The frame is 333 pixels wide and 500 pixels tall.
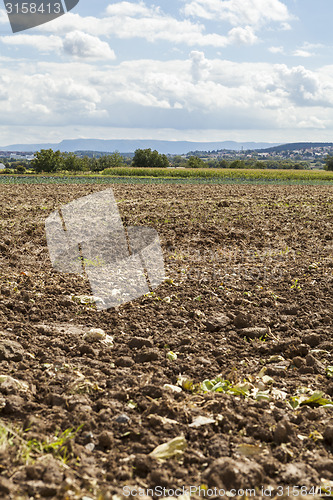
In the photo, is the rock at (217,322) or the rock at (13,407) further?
the rock at (217,322)

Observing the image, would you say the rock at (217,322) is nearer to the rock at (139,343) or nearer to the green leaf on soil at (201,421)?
the rock at (139,343)

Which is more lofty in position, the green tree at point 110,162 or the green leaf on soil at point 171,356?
the green tree at point 110,162

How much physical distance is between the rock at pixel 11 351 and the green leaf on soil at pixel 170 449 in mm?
1959

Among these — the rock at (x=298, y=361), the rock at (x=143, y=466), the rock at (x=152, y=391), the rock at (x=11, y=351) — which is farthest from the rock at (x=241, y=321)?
the rock at (x=143, y=466)

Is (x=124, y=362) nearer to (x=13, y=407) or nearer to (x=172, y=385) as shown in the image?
(x=172, y=385)

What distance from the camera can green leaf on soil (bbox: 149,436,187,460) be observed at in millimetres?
2848

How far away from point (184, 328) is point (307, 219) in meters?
11.0

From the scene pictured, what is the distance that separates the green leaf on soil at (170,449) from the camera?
2.85 meters

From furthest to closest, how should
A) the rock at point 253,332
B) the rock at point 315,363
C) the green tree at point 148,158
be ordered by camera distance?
the green tree at point 148,158
the rock at point 253,332
the rock at point 315,363

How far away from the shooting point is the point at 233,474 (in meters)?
2.62

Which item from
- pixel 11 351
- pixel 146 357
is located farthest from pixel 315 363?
pixel 11 351

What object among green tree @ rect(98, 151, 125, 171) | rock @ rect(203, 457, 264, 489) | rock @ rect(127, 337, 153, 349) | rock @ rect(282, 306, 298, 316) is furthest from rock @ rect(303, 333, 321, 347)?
green tree @ rect(98, 151, 125, 171)

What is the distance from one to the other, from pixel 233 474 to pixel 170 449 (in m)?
0.46

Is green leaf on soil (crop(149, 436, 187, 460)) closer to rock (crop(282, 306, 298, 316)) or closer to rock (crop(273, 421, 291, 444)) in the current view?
rock (crop(273, 421, 291, 444))
